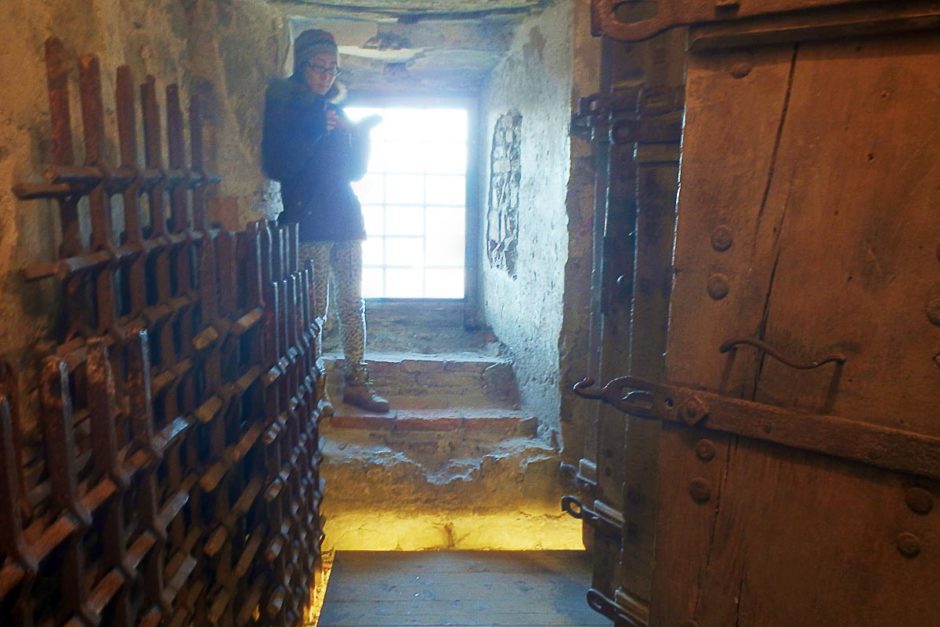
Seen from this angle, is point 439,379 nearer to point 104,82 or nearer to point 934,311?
point 104,82

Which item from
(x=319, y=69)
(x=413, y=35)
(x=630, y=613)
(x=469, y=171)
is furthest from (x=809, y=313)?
(x=469, y=171)

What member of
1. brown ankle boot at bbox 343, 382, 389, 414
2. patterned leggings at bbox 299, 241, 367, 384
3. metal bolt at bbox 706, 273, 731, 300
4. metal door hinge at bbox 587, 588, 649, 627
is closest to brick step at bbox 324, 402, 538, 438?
brown ankle boot at bbox 343, 382, 389, 414

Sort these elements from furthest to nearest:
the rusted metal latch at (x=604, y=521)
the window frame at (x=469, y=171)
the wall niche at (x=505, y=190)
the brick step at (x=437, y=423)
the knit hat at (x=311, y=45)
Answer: the window frame at (x=469, y=171) < the wall niche at (x=505, y=190) < the brick step at (x=437, y=423) < the knit hat at (x=311, y=45) < the rusted metal latch at (x=604, y=521)

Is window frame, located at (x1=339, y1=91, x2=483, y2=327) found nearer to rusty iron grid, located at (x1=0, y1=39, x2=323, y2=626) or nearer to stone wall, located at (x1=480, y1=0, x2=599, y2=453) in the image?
stone wall, located at (x1=480, y1=0, x2=599, y2=453)

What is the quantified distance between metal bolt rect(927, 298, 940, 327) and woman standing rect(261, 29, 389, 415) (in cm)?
156

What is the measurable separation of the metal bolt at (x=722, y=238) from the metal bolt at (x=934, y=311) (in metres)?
0.24

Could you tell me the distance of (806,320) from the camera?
919mm

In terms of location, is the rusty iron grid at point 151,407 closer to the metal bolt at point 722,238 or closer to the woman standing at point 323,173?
the woman standing at point 323,173

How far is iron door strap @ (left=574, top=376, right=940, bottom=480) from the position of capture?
0.84 m

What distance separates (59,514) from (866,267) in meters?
0.98

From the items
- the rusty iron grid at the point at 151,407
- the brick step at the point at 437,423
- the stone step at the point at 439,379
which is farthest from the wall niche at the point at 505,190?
the rusty iron grid at the point at 151,407

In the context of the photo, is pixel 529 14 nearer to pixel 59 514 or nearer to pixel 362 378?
pixel 362 378

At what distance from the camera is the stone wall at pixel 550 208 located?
229 cm

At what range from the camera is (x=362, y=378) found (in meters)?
2.78
